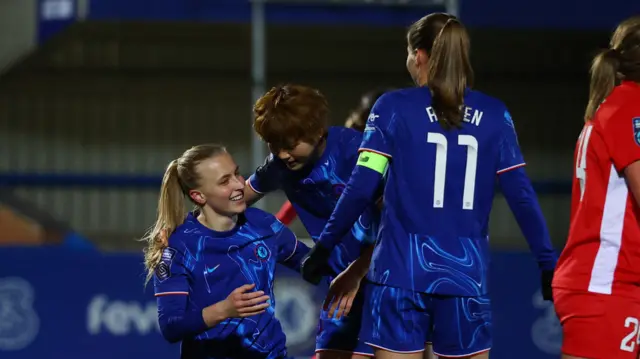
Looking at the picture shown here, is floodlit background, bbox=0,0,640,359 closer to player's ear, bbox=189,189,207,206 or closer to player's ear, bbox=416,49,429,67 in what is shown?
player's ear, bbox=189,189,207,206

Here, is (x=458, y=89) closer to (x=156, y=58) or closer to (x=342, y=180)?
(x=342, y=180)

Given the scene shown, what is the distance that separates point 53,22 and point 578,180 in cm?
642

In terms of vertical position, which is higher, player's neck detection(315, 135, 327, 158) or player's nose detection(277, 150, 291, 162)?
player's neck detection(315, 135, 327, 158)

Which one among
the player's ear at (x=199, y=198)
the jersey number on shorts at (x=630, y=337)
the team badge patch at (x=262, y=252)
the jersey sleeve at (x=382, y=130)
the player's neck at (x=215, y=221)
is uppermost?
the jersey sleeve at (x=382, y=130)

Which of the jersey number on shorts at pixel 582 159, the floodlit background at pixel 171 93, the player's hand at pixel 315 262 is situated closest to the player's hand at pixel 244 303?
the player's hand at pixel 315 262

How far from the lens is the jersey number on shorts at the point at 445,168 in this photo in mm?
3221

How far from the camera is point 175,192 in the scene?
→ 12.2 feet

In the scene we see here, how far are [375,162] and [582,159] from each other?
648mm

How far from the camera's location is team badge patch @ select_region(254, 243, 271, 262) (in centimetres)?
369

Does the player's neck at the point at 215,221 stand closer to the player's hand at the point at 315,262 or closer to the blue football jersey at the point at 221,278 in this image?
the blue football jersey at the point at 221,278

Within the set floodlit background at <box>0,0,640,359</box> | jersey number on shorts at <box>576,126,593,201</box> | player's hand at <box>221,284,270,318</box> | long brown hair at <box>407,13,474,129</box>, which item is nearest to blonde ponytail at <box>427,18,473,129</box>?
long brown hair at <box>407,13,474,129</box>

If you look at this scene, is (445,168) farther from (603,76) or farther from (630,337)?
(630,337)

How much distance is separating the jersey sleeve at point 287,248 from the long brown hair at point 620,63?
3.66 ft

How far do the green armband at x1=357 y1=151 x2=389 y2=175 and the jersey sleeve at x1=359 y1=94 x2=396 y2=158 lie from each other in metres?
0.01
